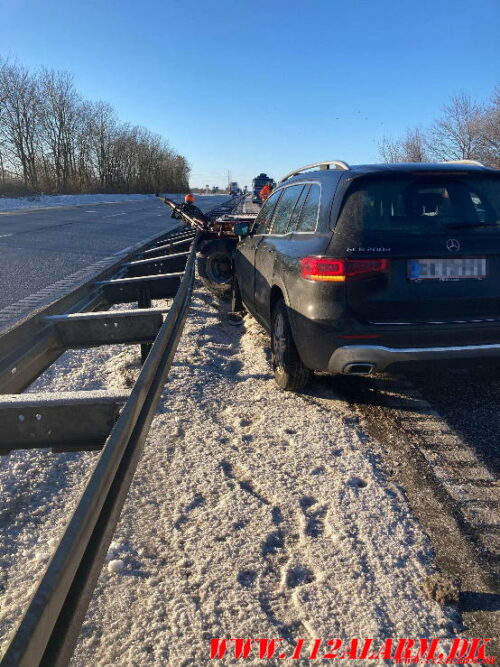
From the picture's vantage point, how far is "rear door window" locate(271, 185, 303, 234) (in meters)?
4.62

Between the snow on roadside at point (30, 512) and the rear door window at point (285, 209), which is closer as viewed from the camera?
the snow on roadside at point (30, 512)

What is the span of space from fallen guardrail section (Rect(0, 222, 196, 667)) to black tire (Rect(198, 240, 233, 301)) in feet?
9.93

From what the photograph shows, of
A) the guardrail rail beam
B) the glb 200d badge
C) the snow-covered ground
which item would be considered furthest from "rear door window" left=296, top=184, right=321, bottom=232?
the snow-covered ground

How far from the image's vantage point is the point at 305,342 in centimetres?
365

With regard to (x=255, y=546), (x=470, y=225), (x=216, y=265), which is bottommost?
(x=255, y=546)

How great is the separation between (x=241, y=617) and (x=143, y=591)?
0.42 meters

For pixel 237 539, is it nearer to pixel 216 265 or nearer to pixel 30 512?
pixel 30 512

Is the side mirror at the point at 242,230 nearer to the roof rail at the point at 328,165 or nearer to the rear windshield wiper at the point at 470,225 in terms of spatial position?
the roof rail at the point at 328,165

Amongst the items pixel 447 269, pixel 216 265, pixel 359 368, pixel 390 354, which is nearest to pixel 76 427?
pixel 359 368

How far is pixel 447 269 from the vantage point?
334cm

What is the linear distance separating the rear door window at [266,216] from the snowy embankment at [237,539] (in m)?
2.30

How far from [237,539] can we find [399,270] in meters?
1.96

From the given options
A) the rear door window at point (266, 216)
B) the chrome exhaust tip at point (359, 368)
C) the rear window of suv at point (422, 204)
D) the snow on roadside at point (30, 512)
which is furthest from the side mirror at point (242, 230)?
the snow on roadside at point (30, 512)

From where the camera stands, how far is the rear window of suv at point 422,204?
344 centimetres
